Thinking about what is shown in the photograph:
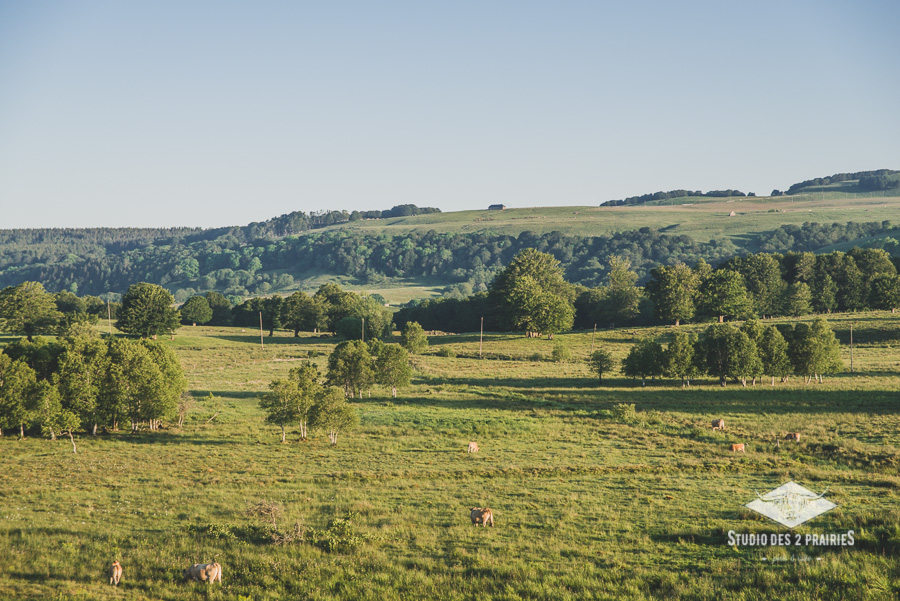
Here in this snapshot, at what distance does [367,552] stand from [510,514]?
7.28 metres

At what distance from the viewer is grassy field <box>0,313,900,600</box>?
59.1ft

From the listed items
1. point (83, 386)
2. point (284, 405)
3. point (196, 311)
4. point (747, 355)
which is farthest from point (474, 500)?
point (196, 311)

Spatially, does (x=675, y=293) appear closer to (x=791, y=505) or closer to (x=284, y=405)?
(x=284, y=405)

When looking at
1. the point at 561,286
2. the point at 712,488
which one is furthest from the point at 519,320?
the point at 712,488

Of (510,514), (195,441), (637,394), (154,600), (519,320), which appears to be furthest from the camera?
(519,320)

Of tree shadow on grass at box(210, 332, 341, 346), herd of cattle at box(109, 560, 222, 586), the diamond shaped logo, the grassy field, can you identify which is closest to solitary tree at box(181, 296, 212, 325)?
tree shadow on grass at box(210, 332, 341, 346)

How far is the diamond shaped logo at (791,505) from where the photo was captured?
23359 millimetres

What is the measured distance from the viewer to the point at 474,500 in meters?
28.3

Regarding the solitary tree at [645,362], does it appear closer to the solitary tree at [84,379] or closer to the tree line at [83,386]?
the tree line at [83,386]

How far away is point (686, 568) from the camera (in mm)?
18797

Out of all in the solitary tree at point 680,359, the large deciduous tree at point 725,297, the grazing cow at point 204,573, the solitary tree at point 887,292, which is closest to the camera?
the grazing cow at point 204,573

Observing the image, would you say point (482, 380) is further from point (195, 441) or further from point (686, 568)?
point (686, 568)

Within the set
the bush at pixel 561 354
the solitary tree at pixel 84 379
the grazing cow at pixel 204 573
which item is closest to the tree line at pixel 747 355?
the bush at pixel 561 354

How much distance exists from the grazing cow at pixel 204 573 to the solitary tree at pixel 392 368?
43.3 meters
